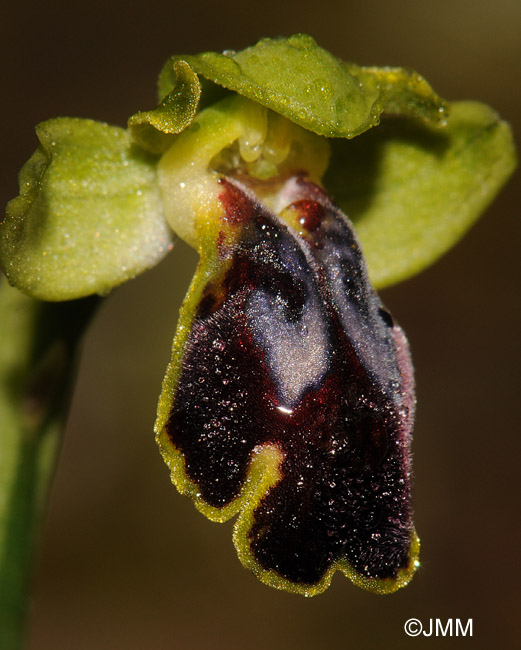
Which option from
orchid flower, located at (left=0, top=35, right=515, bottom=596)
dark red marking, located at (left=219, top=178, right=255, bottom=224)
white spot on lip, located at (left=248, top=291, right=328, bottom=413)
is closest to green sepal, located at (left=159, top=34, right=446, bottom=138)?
orchid flower, located at (left=0, top=35, right=515, bottom=596)

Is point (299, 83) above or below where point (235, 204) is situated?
above

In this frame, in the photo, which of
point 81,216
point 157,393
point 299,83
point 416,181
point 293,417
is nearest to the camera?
point 293,417

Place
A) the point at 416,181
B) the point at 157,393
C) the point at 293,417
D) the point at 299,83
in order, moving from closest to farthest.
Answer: the point at 293,417, the point at 299,83, the point at 416,181, the point at 157,393

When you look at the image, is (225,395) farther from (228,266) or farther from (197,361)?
(228,266)

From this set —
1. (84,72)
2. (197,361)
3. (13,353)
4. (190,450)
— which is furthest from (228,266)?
(84,72)

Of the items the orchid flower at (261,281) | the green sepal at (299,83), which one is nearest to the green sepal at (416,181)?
the orchid flower at (261,281)

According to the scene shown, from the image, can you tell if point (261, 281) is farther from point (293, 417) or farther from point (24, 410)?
point (24, 410)

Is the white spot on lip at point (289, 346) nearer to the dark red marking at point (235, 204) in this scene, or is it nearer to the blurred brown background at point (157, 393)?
the dark red marking at point (235, 204)

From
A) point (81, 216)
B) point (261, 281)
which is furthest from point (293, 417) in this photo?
point (81, 216)
